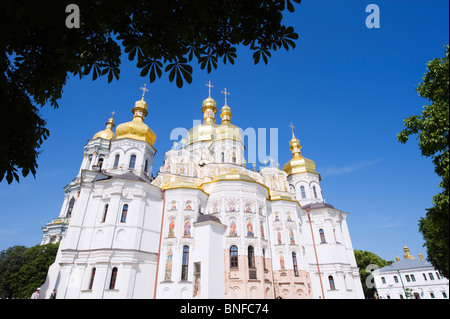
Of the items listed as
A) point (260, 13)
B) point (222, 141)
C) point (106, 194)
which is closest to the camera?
point (260, 13)

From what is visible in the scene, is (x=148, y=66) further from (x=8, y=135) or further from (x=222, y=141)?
(x=222, y=141)

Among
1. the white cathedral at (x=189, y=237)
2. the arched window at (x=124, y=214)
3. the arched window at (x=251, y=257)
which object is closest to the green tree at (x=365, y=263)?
the white cathedral at (x=189, y=237)

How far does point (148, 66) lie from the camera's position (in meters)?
4.00

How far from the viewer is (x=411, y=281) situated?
4197cm

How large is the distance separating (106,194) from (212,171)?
11.9 m

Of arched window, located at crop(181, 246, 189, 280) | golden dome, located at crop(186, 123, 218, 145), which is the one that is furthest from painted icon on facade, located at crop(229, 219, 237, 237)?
golden dome, located at crop(186, 123, 218, 145)

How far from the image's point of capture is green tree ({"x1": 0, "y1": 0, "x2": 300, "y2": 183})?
3830 millimetres

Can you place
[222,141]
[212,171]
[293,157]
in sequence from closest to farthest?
[212,171], [222,141], [293,157]

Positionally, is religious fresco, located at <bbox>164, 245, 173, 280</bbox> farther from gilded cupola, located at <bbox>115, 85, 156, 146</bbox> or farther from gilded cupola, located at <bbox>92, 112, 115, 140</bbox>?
gilded cupola, located at <bbox>92, 112, 115, 140</bbox>

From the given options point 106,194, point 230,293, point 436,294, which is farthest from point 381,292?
point 106,194

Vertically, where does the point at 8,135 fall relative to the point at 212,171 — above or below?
below

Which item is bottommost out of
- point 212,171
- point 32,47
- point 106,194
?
point 32,47

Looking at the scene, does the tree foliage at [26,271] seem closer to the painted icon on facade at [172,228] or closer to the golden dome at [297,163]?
the painted icon on facade at [172,228]
